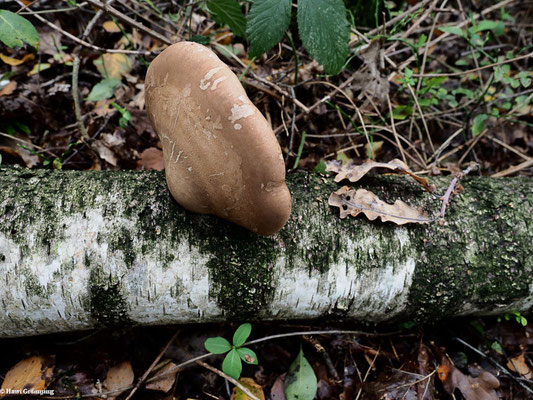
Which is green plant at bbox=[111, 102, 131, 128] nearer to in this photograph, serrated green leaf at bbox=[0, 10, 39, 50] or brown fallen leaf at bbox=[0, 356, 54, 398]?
serrated green leaf at bbox=[0, 10, 39, 50]

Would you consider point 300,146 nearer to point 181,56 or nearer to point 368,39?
Result: point 368,39

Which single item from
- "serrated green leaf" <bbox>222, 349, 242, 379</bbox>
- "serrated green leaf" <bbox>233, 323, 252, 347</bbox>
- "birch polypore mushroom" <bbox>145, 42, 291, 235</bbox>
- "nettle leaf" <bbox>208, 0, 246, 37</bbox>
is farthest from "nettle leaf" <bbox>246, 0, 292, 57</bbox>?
"serrated green leaf" <bbox>222, 349, 242, 379</bbox>

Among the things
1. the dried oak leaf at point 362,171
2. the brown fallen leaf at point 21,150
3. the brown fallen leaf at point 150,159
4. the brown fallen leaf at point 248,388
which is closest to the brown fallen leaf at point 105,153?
the brown fallen leaf at point 150,159

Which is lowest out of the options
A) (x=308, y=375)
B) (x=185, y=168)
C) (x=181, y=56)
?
(x=308, y=375)

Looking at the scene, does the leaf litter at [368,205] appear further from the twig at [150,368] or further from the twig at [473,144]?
the twig at [150,368]

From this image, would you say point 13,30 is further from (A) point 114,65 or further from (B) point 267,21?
(B) point 267,21

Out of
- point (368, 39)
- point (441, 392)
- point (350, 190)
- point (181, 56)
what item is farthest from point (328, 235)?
point (368, 39)
